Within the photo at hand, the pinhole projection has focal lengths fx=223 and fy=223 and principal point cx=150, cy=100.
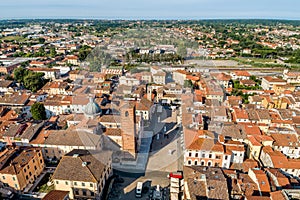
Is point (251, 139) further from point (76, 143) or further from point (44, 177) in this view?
point (44, 177)

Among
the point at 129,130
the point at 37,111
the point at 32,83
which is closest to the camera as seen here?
the point at 129,130

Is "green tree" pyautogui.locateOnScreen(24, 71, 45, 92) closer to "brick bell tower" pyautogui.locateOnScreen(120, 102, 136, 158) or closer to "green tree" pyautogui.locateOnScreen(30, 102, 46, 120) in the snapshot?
"green tree" pyautogui.locateOnScreen(30, 102, 46, 120)

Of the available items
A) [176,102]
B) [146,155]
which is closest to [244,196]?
[146,155]

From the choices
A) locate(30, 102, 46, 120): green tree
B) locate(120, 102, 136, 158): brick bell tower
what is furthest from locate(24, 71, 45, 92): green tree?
locate(120, 102, 136, 158): brick bell tower

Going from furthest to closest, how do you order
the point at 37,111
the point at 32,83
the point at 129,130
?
the point at 32,83
the point at 37,111
the point at 129,130

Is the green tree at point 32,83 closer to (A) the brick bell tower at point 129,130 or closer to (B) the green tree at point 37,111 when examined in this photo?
(B) the green tree at point 37,111

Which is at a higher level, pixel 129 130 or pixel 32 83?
pixel 129 130

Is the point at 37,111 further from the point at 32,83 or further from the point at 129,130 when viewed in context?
the point at 129,130

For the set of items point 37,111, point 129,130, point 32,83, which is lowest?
point 37,111

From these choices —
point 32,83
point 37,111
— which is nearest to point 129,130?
point 37,111

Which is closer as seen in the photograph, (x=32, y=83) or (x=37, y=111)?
(x=37, y=111)
